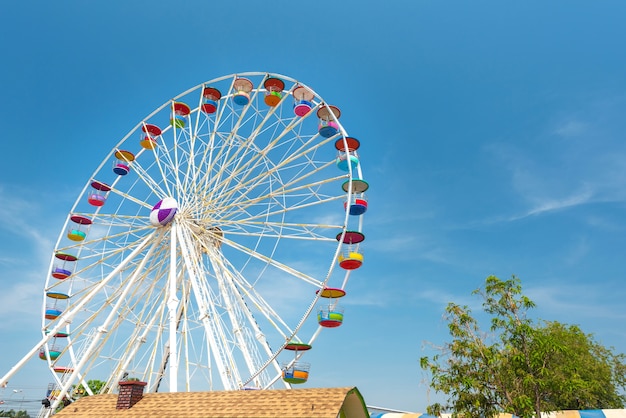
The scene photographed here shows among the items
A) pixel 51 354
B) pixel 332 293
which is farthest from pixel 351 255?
pixel 51 354

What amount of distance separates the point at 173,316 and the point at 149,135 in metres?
10.9

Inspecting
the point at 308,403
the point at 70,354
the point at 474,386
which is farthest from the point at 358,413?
the point at 70,354

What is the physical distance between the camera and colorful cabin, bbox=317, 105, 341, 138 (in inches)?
893

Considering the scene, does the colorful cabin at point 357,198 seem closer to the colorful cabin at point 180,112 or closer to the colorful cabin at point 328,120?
the colorful cabin at point 328,120

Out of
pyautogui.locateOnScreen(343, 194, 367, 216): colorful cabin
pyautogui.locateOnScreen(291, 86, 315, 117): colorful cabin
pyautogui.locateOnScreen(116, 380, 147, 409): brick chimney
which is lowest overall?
pyautogui.locateOnScreen(116, 380, 147, 409): brick chimney

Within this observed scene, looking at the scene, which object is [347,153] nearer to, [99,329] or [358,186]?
[358,186]

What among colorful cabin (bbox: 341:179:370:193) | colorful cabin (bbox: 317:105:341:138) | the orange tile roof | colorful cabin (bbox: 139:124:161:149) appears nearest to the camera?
the orange tile roof

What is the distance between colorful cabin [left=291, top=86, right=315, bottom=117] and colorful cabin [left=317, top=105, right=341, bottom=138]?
2.16 feet

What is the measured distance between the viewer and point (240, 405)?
1259 centimetres

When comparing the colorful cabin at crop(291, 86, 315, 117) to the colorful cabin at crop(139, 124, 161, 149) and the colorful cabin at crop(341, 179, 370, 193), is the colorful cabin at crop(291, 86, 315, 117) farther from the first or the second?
the colorful cabin at crop(139, 124, 161, 149)

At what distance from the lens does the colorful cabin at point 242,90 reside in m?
23.6

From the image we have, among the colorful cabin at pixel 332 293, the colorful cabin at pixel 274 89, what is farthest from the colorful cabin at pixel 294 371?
the colorful cabin at pixel 274 89

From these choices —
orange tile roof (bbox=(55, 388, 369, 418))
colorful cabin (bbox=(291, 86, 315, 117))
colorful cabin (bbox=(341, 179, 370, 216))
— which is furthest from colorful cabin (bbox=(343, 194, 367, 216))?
orange tile roof (bbox=(55, 388, 369, 418))

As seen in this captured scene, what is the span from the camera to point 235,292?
20.8m
